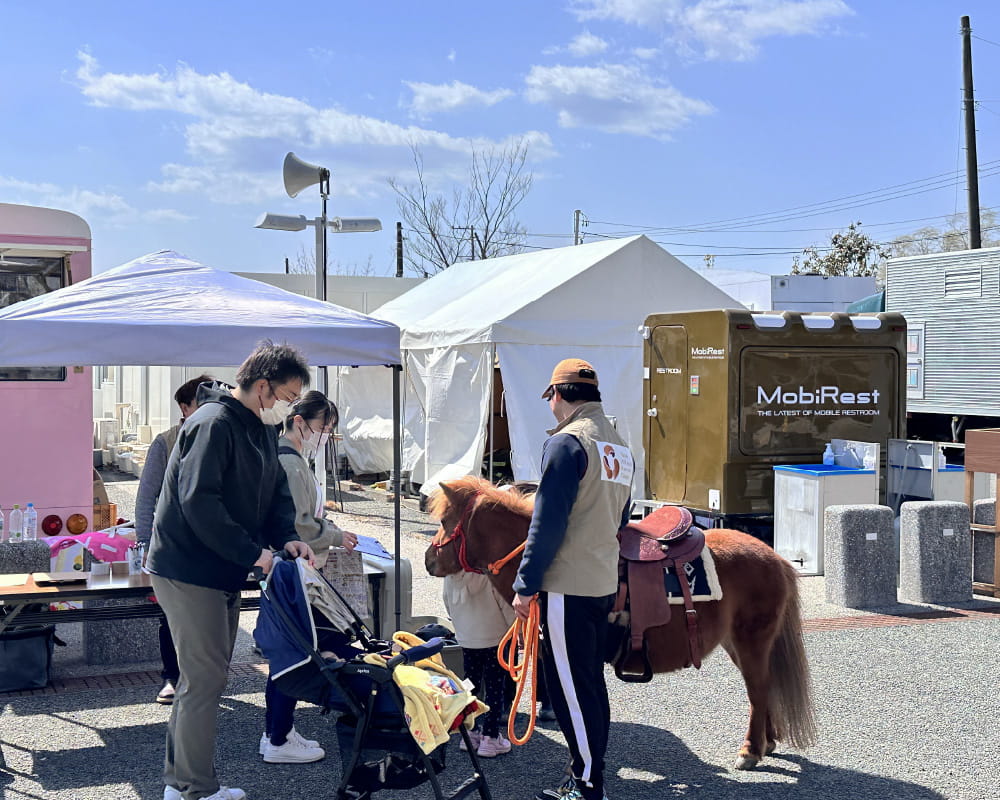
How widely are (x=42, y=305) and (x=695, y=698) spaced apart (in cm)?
433

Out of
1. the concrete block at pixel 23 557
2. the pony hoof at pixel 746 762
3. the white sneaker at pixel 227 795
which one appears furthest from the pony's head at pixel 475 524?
the concrete block at pixel 23 557

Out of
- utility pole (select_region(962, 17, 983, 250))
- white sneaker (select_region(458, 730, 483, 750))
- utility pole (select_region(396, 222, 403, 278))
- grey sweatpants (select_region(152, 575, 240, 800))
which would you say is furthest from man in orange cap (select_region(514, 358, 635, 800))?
utility pole (select_region(396, 222, 403, 278))

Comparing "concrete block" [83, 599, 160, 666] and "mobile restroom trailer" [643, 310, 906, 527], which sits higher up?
"mobile restroom trailer" [643, 310, 906, 527]

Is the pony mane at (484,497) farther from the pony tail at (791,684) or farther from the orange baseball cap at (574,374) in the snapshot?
the pony tail at (791,684)

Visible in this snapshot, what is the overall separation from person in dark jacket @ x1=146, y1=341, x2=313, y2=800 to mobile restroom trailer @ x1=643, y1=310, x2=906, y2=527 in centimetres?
710

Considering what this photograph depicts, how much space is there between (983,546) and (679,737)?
530 centimetres

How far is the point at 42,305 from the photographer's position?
5.99 m

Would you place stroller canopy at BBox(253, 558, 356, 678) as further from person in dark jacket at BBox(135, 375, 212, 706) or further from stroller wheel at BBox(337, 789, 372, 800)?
person in dark jacket at BBox(135, 375, 212, 706)

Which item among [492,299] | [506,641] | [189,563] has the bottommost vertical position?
[506,641]

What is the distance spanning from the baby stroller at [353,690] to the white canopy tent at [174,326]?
1925 millimetres

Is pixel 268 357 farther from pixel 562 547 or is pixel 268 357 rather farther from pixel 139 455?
pixel 139 455

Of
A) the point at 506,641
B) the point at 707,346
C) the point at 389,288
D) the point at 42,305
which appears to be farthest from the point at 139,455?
the point at 506,641

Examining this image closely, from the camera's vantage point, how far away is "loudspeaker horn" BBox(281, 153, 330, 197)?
13.0 m

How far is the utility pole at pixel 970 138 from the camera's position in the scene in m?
24.3
